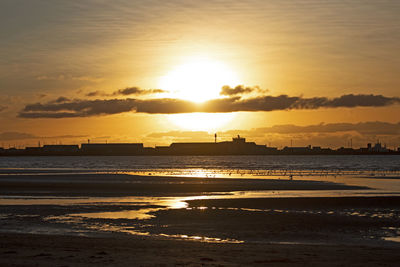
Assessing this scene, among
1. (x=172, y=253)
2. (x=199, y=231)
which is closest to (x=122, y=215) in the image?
(x=199, y=231)

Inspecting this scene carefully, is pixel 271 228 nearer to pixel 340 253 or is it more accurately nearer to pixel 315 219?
pixel 315 219

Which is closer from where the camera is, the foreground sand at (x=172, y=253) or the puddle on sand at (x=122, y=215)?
the foreground sand at (x=172, y=253)

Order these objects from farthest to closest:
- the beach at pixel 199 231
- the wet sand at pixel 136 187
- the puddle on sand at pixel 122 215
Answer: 1. the wet sand at pixel 136 187
2. the puddle on sand at pixel 122 215
3. the beach at pixel 199 231

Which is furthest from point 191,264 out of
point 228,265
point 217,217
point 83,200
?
point 83,200

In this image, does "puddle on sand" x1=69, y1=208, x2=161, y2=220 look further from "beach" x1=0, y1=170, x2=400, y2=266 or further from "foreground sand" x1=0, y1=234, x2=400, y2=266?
"foreground sand" x1=0, y1=234, x2=400, y2=266

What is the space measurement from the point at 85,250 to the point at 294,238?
9120mm

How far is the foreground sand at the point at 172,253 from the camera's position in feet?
53.8

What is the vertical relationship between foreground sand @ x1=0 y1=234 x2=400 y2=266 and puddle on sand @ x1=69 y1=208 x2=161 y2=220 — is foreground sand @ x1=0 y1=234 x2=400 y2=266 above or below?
above

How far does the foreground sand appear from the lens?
646 inches

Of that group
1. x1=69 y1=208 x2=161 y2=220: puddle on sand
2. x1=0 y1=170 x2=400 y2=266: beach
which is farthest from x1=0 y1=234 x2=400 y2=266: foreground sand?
x1=69 y1=208 x2=161 y2=220: puddle on sand

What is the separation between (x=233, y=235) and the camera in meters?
23.7

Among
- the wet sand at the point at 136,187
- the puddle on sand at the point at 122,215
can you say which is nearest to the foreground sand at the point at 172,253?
the puddle on sand at the point at 122,215

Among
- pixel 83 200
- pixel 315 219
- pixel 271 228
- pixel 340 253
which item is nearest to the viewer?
pixel 340 253

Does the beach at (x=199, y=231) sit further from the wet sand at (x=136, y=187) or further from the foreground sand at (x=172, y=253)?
the wet sand at (x=136, y=187)
